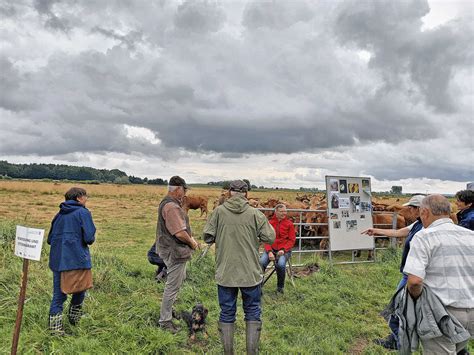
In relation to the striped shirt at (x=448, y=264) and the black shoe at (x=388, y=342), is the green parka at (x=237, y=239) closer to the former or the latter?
the striped shirt at (x=448, y=264)

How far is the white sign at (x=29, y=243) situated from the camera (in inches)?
135

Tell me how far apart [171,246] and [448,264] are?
119 inches

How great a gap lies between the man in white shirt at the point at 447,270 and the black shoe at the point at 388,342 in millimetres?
2121

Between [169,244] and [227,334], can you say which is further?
[169,244]

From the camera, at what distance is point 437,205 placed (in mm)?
2969

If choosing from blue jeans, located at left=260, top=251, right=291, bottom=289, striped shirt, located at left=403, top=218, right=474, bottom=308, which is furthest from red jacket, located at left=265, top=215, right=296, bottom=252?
striped shirt, located at left=403, top=218, right=474, bottom=308

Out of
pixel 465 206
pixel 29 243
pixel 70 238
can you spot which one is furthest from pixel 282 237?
pixel 29 243

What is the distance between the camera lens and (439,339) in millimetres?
2850

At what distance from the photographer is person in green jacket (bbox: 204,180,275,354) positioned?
151 inches

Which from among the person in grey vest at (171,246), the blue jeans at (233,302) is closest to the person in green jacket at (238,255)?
the blue jeans at (233,302)

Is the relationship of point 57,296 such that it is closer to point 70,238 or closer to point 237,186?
point 70,238

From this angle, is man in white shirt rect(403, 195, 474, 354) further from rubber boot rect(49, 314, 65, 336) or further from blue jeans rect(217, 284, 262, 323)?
rubber boot rect(49, 314, 65, 336)

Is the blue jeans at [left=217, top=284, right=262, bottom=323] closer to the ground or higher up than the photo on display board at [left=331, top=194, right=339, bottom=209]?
closer to the ground

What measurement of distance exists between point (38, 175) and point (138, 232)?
97.1 m
